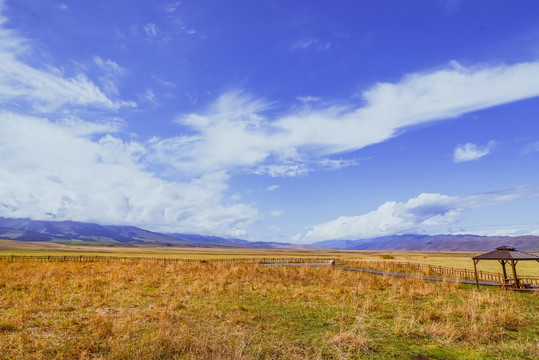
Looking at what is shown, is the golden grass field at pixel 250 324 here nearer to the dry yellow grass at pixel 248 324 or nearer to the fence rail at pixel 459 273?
the dry yellow grass at pixel 248 324

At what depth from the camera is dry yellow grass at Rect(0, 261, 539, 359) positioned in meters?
10.4

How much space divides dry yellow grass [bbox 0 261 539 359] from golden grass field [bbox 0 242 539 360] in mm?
46

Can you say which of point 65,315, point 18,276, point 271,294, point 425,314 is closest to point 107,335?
point 65,315

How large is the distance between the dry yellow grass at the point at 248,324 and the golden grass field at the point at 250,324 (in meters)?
0.05

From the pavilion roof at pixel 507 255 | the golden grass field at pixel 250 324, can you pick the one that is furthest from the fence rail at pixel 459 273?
the golden grass field at pixel 250 324

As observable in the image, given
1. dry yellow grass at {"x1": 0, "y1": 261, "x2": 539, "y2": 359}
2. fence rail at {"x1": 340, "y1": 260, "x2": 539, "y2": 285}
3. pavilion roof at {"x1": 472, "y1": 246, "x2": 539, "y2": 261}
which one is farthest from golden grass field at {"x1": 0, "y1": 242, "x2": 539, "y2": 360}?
fence rail at {"x1": 340, "y1": 260, "x2": 539, "y2": 285}

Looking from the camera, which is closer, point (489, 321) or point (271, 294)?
point (489, 321)

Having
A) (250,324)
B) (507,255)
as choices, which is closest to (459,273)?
(507,255)

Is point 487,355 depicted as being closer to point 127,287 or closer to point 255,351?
point 255,351

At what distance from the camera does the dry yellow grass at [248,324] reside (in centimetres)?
1037

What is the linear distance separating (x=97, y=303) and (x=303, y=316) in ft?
34.4

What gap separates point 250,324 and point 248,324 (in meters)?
0.09

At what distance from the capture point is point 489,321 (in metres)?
13.6

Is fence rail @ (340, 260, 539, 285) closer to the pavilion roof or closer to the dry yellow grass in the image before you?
the pavilion roof
